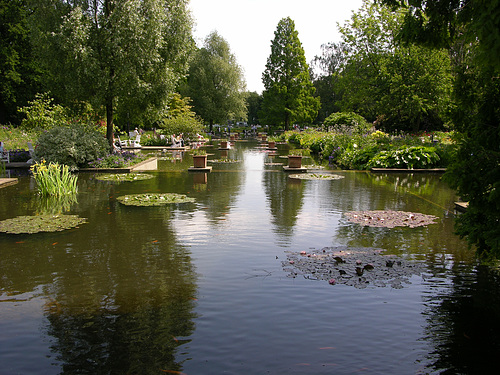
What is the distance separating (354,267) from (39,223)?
651cm

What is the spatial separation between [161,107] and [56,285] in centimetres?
1764

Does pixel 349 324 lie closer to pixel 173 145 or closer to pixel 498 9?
pixel 498 9

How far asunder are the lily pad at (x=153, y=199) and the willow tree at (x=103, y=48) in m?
9.15

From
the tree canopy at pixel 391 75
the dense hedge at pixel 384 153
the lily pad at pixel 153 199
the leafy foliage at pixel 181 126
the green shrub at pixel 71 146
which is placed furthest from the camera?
the leafy foliage at pixel 181 126

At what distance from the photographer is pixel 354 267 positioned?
687 cm

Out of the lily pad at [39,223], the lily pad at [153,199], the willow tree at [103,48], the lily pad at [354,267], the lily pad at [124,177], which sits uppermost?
the willow tree at [103,48]

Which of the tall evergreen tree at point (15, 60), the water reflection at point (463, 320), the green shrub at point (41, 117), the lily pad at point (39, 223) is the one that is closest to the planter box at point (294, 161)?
the lily pad at point (39, 223)

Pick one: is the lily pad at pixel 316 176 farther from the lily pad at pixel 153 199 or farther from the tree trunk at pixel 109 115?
the tree trunk at pixel 109 115

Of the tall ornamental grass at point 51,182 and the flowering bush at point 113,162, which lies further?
the flowering bush at point 113,162

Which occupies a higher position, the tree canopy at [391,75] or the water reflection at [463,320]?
the tree canopy at [391,75]

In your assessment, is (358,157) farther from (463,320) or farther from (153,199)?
(463,320)

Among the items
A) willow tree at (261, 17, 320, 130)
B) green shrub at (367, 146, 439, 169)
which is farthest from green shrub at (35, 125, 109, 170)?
A: willow tree at (261, 17, 320, 130)

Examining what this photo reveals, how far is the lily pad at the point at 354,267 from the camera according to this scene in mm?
6371

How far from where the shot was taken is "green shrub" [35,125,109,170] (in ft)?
63.0
